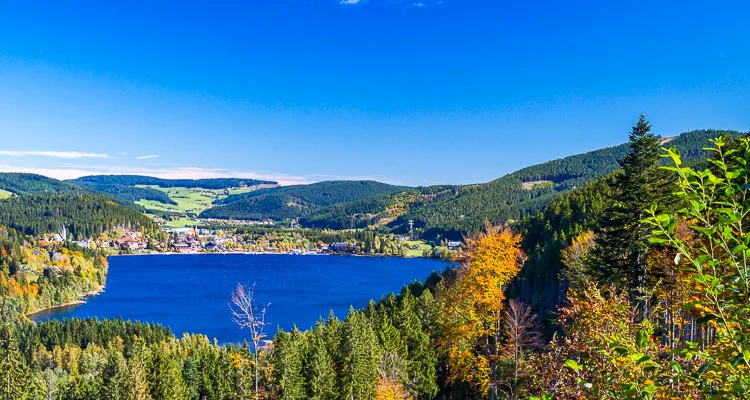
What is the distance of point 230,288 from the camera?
117m

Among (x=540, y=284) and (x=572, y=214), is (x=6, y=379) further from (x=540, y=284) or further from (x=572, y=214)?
(x=572, y=214)

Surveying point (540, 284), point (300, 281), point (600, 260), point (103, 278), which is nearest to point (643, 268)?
point (600, 260)

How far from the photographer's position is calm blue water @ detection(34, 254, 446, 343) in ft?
279

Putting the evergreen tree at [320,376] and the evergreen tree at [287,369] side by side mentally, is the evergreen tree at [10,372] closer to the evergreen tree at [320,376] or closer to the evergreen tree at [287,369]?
the evergreen tree at [287,369]

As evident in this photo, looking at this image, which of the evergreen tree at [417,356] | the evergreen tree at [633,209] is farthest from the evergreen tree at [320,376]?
the evergreen tree at [633,209]

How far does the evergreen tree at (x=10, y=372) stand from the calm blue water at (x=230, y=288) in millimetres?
35797

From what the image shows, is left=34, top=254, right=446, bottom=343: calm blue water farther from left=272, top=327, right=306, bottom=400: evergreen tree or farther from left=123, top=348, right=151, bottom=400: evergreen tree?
left=272, top=327, right=306, bottom=400: evergreen tree

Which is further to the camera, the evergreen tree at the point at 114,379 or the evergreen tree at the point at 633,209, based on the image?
the evergreen tree at the point at 114,379

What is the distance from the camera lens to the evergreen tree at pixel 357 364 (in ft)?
95.6

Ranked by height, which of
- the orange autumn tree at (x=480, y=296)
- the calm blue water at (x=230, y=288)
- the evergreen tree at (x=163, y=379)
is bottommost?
the calm blue water at (x=230, y=288)

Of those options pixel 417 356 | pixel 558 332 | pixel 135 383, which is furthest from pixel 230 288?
pixel 558 332

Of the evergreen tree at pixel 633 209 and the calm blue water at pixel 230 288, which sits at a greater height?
the evergreen tree at pixel 633 209

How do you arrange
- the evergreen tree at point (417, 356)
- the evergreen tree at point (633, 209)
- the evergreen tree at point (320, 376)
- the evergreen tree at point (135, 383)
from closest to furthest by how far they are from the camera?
the evergreen tree at point (633, 209), the evergreen tree at point (320, 376), the evergreen tree at point (135, 383), the evergreen tree at point (417, 356)

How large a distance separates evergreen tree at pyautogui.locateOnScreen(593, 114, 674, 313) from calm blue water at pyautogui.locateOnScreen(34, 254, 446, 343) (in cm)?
5932
